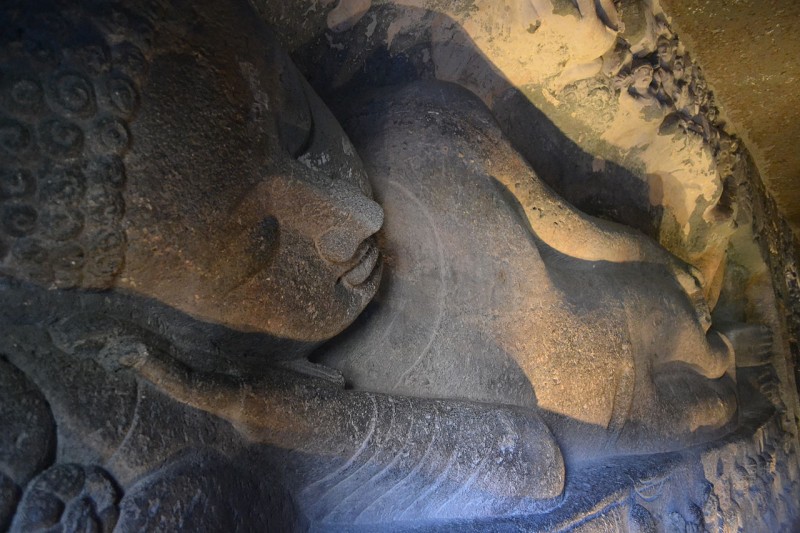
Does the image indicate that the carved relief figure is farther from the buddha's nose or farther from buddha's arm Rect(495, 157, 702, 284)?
buddha's arm Rect(495, 157, 702, 284)

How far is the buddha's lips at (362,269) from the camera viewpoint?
3.71ft

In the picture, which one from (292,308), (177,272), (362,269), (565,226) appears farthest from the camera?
(565,226)

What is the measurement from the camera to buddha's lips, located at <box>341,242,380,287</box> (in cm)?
113

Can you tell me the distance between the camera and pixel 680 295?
1.79 meters

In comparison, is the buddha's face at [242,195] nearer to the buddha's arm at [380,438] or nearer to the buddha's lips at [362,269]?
the buddha's lips at [362,269]

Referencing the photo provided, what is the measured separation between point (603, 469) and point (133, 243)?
119 cm

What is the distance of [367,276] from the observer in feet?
3.80

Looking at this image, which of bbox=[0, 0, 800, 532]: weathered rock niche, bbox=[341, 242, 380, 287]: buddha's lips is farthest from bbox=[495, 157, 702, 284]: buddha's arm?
bbox=[341, 242, 380, 287]: buddha's lips

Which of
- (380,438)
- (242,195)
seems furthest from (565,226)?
(242,195)

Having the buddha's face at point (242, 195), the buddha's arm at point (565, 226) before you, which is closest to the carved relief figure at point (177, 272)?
the buddha's face at point (242, 195)

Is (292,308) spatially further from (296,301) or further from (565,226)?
(565,226)

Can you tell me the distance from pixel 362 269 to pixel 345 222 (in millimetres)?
120

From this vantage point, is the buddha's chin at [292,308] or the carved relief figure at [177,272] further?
the buddha's chin at [292,308]

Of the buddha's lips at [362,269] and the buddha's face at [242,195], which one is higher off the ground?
the buddha's face at [242,195]
